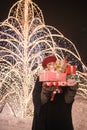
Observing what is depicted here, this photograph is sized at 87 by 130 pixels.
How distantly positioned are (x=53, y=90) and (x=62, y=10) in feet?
3.83

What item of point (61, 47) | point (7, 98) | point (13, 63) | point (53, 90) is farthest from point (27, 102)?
point (53, 90)

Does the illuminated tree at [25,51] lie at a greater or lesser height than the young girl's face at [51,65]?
greater

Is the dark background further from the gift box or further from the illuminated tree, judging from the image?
the gift box

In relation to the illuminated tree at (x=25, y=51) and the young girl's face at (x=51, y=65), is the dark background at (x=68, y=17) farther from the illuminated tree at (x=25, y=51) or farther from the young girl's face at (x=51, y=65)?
the young girl's face at (x=51, y=65)

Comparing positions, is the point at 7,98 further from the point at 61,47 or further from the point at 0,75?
the point at 61,47

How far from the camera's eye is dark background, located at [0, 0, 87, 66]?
2.79 m

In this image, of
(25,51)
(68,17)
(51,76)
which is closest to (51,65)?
(51,76)

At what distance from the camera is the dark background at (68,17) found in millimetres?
2785

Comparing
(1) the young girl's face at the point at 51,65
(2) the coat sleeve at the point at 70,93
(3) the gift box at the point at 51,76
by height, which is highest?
(1) the young girl's face at the point at 51,65

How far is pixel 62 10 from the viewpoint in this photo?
2.85m

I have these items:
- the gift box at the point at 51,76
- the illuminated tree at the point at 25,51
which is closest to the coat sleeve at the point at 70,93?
the gift box at the point at 51,76

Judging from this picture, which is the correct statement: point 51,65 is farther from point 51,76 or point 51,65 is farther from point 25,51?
point 25,51

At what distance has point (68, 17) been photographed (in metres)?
2.85

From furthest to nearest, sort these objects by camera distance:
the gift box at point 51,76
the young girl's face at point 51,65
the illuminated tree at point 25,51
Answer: the illuminated tree at point 25,51
the young girl's face at point 51,65
the gift box at point 51,76
